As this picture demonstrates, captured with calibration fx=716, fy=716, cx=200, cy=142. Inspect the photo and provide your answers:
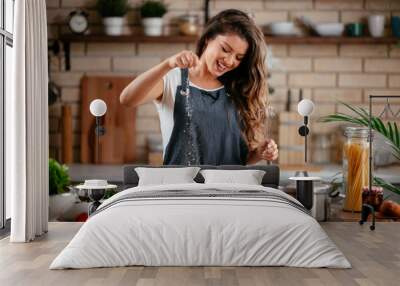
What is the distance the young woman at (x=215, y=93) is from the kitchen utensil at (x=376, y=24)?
1.40 meters

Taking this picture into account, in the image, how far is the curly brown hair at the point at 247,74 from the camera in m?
6.19

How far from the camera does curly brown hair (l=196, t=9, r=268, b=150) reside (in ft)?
20.3

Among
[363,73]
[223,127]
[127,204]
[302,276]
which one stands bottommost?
[302,276]

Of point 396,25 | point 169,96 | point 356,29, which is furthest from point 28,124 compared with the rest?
point 396,25

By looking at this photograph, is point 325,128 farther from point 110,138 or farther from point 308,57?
point 110,138

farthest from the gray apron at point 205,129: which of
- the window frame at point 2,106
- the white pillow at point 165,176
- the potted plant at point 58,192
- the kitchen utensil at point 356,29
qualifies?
the kitchen utensil at point 356,29

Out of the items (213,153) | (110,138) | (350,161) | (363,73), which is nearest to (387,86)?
(363,73)

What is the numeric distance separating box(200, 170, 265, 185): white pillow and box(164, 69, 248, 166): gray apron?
1.70 feet

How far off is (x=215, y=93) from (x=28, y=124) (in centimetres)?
182

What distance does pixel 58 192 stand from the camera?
A: 241 inches

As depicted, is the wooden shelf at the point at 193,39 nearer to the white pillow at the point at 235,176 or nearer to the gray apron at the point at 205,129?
the gray apron at the point at 205,129

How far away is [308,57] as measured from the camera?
7.18m

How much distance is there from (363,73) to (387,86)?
27 centimetres

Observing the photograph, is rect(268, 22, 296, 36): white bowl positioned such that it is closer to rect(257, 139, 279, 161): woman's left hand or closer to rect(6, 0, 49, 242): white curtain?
rect(257, 139, 279, 161): woman's left hand
